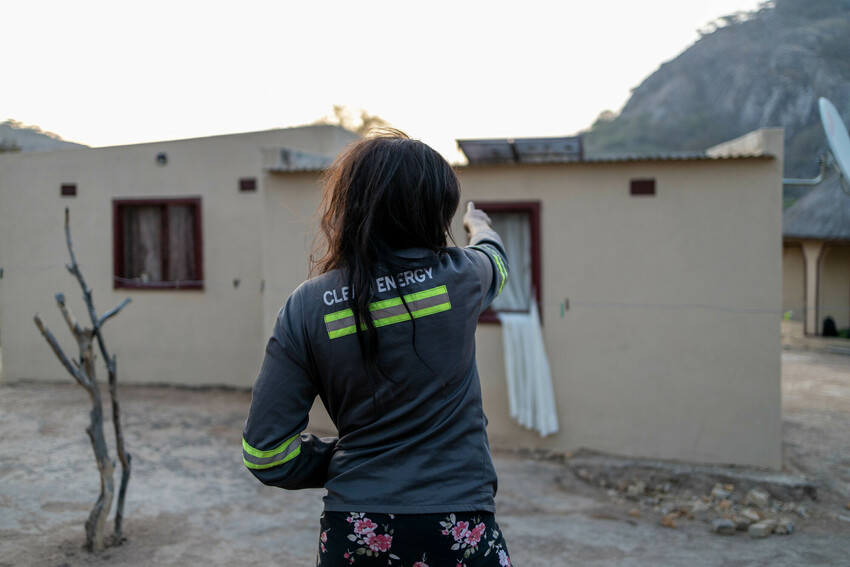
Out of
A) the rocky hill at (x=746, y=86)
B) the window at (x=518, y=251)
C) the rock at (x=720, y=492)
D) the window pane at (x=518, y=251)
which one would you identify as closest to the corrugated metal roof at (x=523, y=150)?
the window at (x=518, y=251)

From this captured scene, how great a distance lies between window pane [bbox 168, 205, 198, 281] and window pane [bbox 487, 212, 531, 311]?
201 inches

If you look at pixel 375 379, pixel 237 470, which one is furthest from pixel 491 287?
pixel 237 470

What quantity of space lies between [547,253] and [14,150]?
8.55 m

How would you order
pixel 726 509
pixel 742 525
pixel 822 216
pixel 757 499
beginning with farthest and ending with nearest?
pixel 822 216 < pixel 757 499 < pixel 726 509 < pixel 742 525

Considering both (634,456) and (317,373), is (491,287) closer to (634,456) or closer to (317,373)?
(317,373)

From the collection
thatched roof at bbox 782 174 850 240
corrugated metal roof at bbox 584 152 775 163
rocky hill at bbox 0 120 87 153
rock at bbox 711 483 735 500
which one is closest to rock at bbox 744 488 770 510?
rock at bbox 711 483 735 500

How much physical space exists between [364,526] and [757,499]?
17.5 ft

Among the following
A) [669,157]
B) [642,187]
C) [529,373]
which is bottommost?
[529,373]

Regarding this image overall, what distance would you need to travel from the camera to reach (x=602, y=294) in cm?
688

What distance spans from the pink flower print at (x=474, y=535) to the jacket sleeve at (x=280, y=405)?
1.22 feet

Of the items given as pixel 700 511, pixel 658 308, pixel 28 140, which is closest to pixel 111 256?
Answer: pixel 28 140

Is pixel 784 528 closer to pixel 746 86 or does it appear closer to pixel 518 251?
pixel 518 251

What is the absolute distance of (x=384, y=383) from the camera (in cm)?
135

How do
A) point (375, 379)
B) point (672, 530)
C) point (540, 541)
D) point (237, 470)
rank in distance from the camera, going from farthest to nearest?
point (237, 470) < point (672, 530) < point (540, 541) < point (375, 379)
